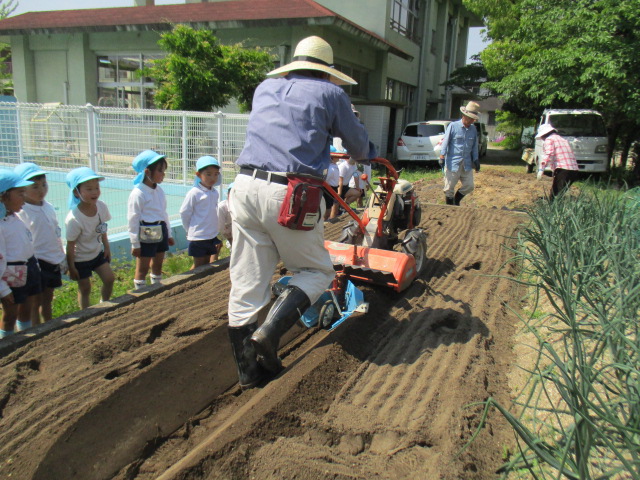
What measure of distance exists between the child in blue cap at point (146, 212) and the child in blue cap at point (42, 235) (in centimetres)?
76

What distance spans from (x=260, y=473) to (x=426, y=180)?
1295 cm

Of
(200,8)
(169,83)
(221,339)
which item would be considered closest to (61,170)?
(221,339)

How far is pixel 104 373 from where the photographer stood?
327 cm

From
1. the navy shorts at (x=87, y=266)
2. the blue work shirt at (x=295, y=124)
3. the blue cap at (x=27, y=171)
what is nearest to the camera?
the blue work shirt at (x=295, y=124)

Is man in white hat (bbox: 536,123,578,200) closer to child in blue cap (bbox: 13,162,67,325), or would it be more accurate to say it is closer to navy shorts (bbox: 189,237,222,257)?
navy shorts (bbox: 189,237,222,257)

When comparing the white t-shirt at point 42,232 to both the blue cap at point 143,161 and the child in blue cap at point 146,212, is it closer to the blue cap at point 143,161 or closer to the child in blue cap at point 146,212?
the child in blue cap at point 146,212

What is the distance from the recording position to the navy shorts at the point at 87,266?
177 inches

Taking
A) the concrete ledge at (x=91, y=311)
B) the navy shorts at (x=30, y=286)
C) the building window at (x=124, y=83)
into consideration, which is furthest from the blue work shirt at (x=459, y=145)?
the building window at (x=124, y=83)

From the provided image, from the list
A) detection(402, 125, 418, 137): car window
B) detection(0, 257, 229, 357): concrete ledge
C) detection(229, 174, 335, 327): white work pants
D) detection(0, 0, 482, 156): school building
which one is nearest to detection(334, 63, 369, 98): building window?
detection(0, 0, 482, 156): school building

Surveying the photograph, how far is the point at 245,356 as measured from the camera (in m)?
3.36

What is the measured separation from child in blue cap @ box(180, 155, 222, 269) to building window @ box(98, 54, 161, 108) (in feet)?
44.7

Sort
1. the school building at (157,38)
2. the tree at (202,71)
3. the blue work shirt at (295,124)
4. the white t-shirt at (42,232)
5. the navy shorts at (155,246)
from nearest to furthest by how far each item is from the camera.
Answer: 1. the blue work shirt at (295,124)
2. the white t-shirt at (42,232)
3. the navy shorts at (155,246)
4. the tree at (202,71)
5. the school building at (157,38)

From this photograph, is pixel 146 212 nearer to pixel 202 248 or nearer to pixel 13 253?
pixel 202 248

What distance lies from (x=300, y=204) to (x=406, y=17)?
876 inches
